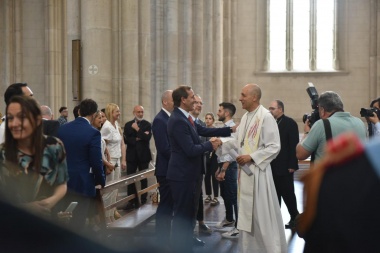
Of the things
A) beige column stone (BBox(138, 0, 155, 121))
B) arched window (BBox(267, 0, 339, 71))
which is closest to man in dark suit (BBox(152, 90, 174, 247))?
beige column stone (BBox(138, 0, 155, 121))

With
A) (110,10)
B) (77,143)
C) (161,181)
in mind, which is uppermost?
(110,10)

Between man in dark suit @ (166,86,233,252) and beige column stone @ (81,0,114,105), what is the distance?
5.12m

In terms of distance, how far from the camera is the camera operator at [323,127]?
5.91 meters

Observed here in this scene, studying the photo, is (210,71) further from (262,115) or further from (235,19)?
(262,115)

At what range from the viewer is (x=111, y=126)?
10156 millimetres

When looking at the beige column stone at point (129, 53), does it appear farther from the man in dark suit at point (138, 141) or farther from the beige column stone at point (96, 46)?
the man in dark suit at point (138, 141)

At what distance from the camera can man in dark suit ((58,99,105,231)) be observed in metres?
6.28

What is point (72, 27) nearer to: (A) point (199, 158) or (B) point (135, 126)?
(B) point (135, 126)

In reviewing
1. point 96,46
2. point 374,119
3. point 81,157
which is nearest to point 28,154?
point 81,157

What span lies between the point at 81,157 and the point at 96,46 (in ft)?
19.6

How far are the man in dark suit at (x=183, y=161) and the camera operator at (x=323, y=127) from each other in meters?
1.30

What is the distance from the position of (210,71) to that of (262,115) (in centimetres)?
1365

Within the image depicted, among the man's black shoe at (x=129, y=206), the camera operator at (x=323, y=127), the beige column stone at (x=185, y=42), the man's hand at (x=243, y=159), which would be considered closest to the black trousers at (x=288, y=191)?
the man's hand at (x=243, y=159)

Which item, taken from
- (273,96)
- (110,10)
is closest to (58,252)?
(110,10)
